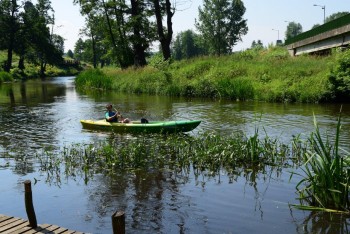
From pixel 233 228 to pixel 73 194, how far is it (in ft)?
11.4

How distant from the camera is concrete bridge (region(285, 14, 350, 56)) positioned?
23891 millimetres

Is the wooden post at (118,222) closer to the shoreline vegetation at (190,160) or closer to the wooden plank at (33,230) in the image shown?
the wooden plank at (33,230)

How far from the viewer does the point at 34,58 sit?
70438 mm

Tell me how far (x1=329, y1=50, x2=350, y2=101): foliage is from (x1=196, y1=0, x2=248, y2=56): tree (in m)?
61.8

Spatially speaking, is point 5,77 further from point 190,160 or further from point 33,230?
point 33,230

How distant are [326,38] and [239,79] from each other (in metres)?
7.51

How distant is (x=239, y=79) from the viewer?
24.7 metres

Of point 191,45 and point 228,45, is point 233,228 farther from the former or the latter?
point 191,45

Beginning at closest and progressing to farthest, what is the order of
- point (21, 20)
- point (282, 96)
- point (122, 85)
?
point (282, 96) < point (122, 85) < point (21, 20)

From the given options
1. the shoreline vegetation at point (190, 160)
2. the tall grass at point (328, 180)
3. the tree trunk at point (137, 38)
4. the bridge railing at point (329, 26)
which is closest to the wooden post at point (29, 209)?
the shoreline vegetation at point (190, 160)

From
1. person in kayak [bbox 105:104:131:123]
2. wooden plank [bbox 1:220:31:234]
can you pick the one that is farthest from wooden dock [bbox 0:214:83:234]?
person in kayak [bbox 105:104:131:123]

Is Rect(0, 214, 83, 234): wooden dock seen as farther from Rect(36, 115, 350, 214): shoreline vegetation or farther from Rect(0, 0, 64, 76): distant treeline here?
Rect(0, 0, 64, 76): distant treeline

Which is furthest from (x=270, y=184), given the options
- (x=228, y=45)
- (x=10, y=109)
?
(x=228, y=45)

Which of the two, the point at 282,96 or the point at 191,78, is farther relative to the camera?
the point at 191,78
